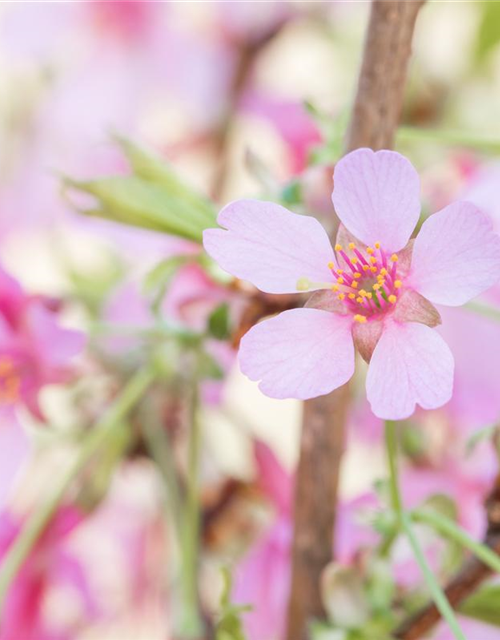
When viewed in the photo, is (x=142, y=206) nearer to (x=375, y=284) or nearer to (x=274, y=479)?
(x=375, y=284)

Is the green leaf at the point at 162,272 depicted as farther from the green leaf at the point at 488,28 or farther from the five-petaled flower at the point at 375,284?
the green leaf at the point at 488,28

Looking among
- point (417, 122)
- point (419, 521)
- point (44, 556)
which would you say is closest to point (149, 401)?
point (44, 556)

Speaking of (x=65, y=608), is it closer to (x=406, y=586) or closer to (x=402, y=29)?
(x=406, y=586)

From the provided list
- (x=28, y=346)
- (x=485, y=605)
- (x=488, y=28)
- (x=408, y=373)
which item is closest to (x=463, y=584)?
(x=485, y=605)

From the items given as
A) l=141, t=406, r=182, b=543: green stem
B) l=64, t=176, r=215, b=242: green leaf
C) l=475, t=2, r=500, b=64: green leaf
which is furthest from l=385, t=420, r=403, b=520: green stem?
l=475, t=2, r=500, b=64: green leaf

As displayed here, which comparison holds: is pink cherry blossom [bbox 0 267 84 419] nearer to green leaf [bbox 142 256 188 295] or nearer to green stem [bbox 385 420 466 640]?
green leaf [bbox 142 256 188 295]

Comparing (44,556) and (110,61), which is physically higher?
(110,61)
